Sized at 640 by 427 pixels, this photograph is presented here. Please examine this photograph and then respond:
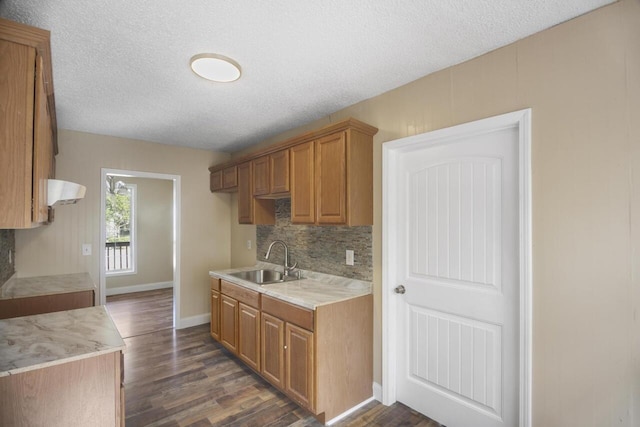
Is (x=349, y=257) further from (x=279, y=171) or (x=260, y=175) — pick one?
(x=260, y=175)

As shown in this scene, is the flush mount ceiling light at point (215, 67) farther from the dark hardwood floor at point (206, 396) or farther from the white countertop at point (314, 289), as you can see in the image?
the dark hardwood floor at point (206, 396)

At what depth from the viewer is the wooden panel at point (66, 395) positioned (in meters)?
1.31

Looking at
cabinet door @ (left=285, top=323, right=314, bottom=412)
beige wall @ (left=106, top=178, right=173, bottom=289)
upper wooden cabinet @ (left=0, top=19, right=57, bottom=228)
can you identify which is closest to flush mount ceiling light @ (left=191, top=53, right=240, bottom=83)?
upper wooden cabinet @ (left=0, top=19, right=57, bottom=228)

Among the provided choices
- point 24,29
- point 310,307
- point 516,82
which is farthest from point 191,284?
point 516,82

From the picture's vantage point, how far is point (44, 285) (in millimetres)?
2914

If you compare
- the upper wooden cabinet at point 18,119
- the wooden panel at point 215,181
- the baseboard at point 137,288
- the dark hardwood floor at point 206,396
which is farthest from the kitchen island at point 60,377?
the baseboard at point 137,288

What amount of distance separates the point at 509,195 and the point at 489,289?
0.60 m

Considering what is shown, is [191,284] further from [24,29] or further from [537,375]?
[537,375]

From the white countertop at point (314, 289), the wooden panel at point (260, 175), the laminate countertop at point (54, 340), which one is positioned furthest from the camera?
the wooden panel at point (260, 175)

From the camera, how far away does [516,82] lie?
5.93 feet

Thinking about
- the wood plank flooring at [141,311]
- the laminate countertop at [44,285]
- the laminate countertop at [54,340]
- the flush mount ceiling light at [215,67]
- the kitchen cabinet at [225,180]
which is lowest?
the wood plank flooring at [141,311]

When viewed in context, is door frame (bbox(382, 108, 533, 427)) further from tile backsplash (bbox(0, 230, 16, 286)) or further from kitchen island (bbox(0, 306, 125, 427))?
tile backsplash (bbox(0, 230, 16, 286))

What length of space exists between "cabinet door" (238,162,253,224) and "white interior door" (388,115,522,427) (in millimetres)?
1822

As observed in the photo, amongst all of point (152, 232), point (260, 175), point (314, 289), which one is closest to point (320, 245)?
point (314, 289)
